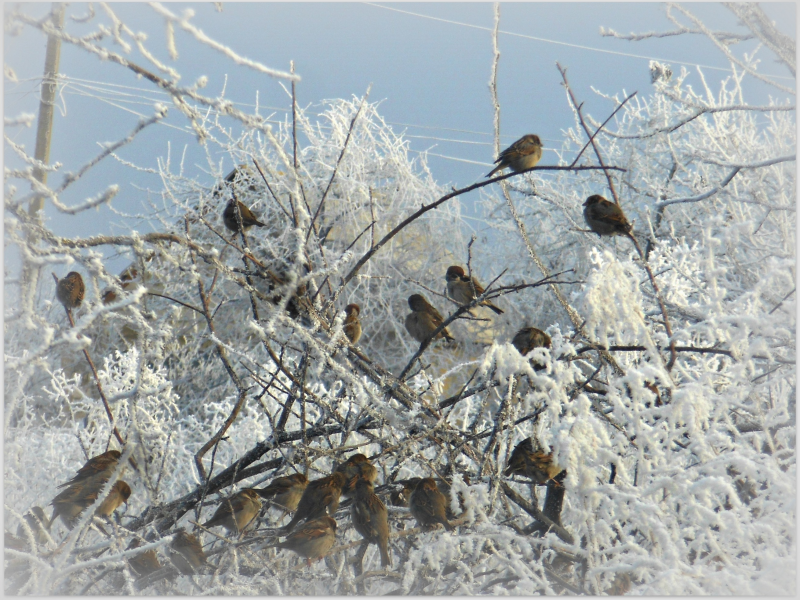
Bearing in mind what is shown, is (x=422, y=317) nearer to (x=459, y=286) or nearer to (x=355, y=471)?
(x=459, y=286)

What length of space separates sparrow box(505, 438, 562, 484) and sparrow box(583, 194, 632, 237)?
1174mm

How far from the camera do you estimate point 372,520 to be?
6.31ft

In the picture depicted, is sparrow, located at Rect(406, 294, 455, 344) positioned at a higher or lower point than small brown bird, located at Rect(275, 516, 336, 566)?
higher

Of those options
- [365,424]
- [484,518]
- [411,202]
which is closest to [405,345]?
[411,202]

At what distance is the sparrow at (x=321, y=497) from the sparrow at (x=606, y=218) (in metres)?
1.63

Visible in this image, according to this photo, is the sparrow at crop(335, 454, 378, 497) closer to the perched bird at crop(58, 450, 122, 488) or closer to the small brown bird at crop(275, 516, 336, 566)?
the small brown bird at crop(275, 516, 336, 566)

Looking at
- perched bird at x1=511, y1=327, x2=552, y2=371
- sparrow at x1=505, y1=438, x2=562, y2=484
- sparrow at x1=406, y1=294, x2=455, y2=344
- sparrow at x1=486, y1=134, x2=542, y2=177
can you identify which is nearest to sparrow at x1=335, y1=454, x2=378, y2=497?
sparrow at x1=505, y1=438, x2=562, y2=484

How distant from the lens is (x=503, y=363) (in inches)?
62.5

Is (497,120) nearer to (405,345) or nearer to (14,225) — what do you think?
(14,225)

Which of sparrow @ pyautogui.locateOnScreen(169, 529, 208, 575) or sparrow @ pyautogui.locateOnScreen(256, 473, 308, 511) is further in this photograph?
sparrow @ pyautogui.locateOnScreen(256, 473, 308, 511)

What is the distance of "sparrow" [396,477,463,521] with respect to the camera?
1846 mm

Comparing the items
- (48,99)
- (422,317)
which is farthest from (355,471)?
(422,317)

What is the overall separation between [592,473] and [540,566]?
27 cm

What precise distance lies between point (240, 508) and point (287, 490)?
19cm
